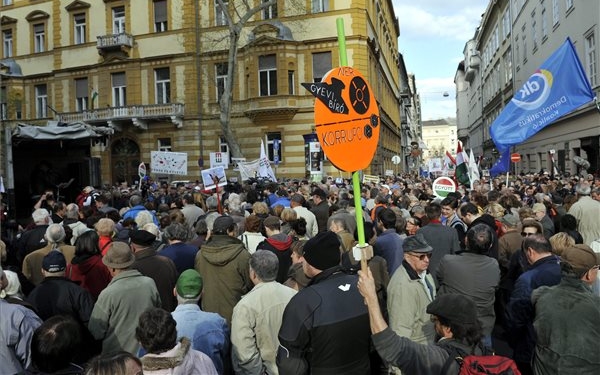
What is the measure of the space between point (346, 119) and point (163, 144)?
1170 inches

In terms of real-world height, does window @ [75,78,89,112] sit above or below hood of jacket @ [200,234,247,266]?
above

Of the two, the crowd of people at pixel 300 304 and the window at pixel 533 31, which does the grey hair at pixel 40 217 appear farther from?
the window at pixel 533 31

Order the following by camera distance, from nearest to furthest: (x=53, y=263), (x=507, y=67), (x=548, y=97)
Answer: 1. (x=53, y=263)
2. (x=548, y=97)
3. (x=507, y=67)

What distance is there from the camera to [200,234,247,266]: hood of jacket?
4.96 m

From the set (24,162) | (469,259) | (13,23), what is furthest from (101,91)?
(469,259)

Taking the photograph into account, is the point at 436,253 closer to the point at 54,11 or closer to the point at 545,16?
the point at 545,16

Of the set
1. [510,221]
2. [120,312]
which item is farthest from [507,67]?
[120,312]

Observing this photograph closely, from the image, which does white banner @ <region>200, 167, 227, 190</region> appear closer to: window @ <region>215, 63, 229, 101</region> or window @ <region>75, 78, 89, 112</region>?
window @ <region>215, 63, 229, 101</region>

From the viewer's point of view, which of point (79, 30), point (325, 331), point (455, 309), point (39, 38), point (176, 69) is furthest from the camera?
point (39, 38)

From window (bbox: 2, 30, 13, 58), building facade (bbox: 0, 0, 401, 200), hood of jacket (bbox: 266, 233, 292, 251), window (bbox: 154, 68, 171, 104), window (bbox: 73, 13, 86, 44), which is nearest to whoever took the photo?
hood of jacket (bbox: 266, 233, 292, 251)

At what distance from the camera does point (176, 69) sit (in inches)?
1205

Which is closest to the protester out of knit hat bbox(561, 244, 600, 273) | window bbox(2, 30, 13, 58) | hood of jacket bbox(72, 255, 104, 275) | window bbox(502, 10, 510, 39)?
hood of jacket bbox(72, 255, 104, 275)

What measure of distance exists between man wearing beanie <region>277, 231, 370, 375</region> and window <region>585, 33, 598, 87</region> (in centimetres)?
2123

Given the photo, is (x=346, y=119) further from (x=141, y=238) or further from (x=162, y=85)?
(x=162, y=85)
